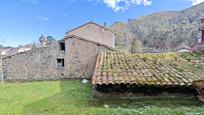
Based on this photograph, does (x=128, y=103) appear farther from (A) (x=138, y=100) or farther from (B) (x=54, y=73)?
(B) (x=54, y=73)

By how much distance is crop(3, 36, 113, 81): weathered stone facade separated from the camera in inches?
1073

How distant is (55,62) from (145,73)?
17422 mm

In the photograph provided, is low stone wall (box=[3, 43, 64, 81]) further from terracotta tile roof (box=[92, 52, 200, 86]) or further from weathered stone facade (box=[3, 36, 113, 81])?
terracotta tile roof (box=[92, 52, 200, 86])

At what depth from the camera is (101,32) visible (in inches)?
1405

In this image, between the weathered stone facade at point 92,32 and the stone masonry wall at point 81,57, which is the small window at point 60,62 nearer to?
the stone masonry wall at point 81,57

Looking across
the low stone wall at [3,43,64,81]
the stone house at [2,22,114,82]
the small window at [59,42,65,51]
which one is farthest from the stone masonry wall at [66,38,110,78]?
the low stone wall at [3,43,64,81]

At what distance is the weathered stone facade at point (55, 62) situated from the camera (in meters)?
27.2

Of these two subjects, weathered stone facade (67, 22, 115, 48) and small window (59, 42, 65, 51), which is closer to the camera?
small window (59, 42, 65, 51)

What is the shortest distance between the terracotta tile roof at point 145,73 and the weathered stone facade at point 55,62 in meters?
12.6

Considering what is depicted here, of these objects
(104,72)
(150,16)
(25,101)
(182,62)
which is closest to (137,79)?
(104,72)

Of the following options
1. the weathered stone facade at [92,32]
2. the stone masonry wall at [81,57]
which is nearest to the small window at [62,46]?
the stone masonry wall at [81,57]

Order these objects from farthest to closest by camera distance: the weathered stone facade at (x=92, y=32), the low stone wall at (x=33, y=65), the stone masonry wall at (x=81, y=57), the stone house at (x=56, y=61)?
the weathered stone facade at (x=92, y=32)
the low stone wall at (x=33, y=65)
the stone house at (x=56, y=61)
the stone masonry wall at (x=81, y=57)

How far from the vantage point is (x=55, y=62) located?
27641 mm

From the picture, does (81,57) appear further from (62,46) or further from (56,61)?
(56,61)
